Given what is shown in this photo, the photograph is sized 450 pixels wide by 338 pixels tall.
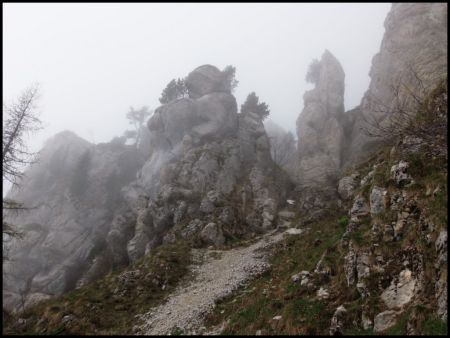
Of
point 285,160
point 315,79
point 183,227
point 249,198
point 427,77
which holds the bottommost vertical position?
point 183,227

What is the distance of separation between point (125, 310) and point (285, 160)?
218 feet

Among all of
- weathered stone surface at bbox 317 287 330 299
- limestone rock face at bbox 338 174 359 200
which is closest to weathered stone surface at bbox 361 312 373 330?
weathered stone surface at bbox 317 287 330 299

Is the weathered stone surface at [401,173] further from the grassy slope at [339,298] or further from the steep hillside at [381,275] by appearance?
the grassy slope at [339,298]

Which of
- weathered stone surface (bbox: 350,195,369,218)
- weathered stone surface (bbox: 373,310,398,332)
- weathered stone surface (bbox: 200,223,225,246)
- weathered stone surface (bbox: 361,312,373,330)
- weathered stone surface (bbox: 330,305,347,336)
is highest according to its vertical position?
weathered stone surface (bbox: 350,195,369,218)

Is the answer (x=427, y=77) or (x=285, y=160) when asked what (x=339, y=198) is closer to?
(x=427, y=77)

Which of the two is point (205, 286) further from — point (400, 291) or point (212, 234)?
point (400, 291)

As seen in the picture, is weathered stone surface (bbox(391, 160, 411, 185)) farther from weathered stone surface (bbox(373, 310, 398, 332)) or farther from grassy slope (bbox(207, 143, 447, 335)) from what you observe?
weathered stone surface (bbox(373, 310, 398, 332))

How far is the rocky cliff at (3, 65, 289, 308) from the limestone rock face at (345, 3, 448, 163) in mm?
20682

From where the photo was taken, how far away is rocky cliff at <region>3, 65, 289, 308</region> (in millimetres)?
41344

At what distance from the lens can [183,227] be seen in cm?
3831

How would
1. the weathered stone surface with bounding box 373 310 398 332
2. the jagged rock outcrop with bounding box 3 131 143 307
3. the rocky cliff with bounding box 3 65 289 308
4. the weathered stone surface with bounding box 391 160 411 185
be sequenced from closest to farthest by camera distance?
the weathered stone surface with bounding box 373 310 398 332
the weathered stone surface with bounding box 391 160 411 185
the rocky cliff with bounding box 3 65 289 308
the jagged rock outcrop with bounding box 3 131 143 307

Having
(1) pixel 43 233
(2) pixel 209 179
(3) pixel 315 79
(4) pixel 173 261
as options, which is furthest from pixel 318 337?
(3) pixel 315 79

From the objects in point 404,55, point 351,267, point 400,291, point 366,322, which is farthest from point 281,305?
point 404,55

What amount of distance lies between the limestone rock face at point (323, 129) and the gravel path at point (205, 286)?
2984cm
